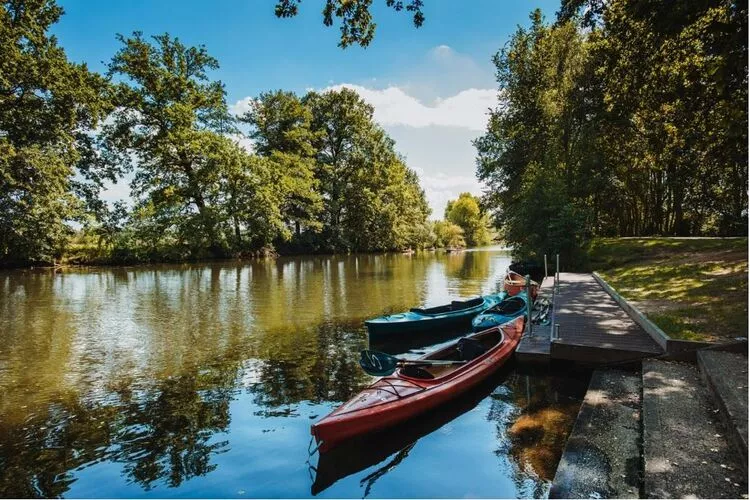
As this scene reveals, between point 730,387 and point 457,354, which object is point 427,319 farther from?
point 730,387

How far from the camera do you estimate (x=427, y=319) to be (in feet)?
42.5

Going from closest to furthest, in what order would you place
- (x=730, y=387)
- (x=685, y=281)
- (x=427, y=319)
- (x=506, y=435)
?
(x=730, y=387)
(x=506, y=435)
(x=427, y=319)
(x=685, y=281)

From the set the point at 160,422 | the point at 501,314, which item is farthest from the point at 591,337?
the point at 160,422

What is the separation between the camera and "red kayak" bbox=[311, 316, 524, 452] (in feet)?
20.0

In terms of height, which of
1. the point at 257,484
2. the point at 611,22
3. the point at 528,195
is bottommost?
the point at 257,484

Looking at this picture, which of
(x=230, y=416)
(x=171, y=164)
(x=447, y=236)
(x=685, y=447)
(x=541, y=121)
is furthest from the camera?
(x=447, y=236)

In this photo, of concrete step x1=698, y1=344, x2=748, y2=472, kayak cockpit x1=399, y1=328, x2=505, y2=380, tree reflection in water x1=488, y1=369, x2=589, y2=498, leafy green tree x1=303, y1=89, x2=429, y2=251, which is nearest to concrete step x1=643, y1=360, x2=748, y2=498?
concrete step x1=698, y1=344, x2=748, y2=472

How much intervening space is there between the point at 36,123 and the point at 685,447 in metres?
36.5

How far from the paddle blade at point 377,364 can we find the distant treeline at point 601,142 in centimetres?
1034

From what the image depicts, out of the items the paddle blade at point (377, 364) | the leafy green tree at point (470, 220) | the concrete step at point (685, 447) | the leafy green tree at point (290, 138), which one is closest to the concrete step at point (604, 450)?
the concrete step at point (685, 447)

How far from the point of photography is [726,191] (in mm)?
28562

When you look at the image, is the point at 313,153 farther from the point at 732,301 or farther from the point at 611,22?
the point at 732,301

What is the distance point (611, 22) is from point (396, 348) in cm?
1221

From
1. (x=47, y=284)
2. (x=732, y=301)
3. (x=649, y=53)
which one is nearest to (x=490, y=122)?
(x=649, y=53)
